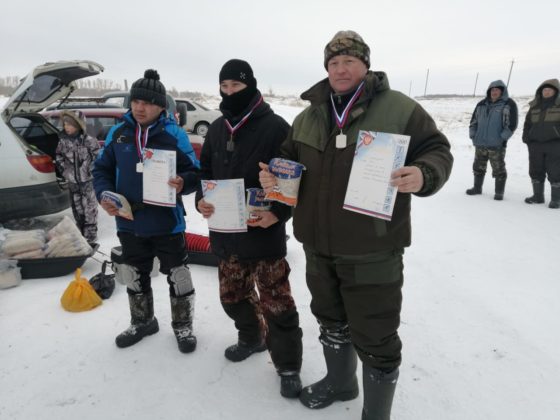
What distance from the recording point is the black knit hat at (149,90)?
224 cm

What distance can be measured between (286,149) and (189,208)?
4.56 metres

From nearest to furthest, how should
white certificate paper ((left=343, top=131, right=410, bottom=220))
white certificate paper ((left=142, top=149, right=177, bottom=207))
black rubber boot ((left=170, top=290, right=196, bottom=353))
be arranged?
white certificate paper ((left=343, top=131, right=410, bottom=220)), white certificate paper ((left=142, top=149, right=177, bottom=207)), black rubber boot ((left=170, top=290, right=196, bottom=353))

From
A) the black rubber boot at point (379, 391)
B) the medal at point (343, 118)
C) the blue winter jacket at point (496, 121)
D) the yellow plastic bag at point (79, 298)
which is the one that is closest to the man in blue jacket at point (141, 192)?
the yellow plastic bag at point (79, 298)

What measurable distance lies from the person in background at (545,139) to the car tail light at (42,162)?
735cm

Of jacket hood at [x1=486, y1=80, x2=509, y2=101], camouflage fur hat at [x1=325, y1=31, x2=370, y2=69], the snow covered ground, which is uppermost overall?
jacket hood at [x1=486, y1=80, x2=509, y2=101]

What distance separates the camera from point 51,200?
4613 millimetres

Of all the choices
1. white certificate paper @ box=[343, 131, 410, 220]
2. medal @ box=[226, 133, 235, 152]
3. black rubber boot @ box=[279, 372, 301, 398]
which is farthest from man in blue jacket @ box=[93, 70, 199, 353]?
white certificate paper @ box=[343, 131, 410, 220]

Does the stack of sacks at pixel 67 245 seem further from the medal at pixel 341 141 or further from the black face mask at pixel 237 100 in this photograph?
the medal at pixel 341 141

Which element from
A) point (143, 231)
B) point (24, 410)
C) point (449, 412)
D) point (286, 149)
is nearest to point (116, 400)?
point (24, 410)

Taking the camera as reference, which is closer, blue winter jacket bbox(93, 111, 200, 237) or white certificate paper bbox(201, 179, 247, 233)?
white certificate paper bbox(201, 179, 247, 233)

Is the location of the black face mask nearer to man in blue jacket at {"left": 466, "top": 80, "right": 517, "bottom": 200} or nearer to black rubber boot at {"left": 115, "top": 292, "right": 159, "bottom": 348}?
black rubber boot at {"left": 115, "top": 292, "right": 159, "bottom": 348}

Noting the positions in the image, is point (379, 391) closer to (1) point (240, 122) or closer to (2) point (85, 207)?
(1) point (240, 122)

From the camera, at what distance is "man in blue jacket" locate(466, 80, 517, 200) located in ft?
19.5

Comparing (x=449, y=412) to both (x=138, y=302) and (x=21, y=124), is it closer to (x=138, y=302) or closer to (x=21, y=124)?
(x=138, y=302)
